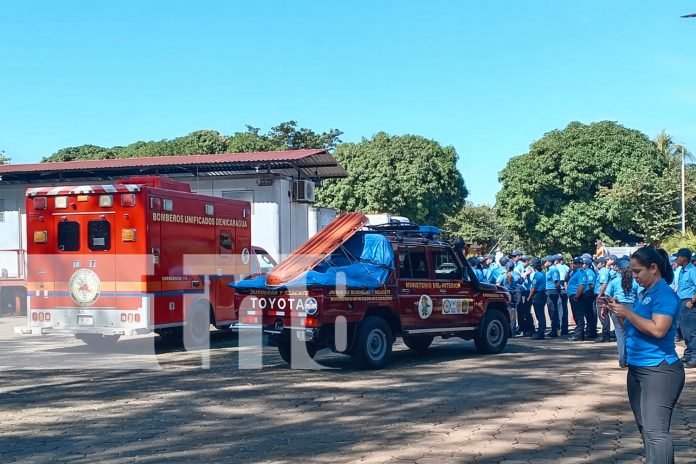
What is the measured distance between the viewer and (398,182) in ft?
181

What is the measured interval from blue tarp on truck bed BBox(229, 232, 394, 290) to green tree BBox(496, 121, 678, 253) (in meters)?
35.7

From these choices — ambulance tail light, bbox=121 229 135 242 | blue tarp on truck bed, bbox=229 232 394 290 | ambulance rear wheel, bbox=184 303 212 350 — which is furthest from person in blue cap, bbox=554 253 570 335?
ambulance tail light, bbox=121 229 135 242

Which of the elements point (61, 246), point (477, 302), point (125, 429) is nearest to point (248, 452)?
point (125, 429)

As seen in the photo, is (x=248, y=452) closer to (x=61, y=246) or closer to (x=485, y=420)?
(x=485, y=420)

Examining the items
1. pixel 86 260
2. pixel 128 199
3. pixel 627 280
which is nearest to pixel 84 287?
pixel 86 260

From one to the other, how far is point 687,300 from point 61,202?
10.9 meters

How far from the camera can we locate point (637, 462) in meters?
7.04

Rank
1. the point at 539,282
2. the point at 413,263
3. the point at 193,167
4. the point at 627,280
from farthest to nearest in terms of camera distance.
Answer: the point at 193,167
the point at 539,282
the point at 413,263
the point at 627,280

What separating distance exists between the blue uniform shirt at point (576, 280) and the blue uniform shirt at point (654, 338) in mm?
11427

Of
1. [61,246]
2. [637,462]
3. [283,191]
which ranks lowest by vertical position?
[637,462]

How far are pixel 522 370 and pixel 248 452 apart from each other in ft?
20.9

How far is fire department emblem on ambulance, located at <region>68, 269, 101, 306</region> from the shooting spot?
14953 millimetres

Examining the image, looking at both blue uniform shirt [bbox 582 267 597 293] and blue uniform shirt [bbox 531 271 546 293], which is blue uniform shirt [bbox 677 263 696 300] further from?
blue uniform shirt [bbox 531 271 546 293]

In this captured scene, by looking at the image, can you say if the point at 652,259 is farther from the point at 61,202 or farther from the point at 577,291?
the point at 61,202
